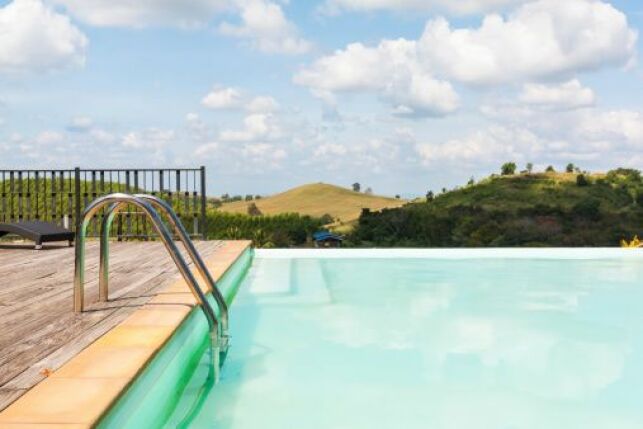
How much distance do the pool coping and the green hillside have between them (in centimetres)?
1805

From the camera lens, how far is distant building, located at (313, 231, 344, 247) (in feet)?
61.1

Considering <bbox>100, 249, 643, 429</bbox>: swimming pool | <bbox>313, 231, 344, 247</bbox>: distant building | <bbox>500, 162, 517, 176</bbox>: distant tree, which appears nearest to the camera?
<bbox>100, 249, 643, 429</bbox>: swimming pool

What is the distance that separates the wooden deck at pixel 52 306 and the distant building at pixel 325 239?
467 inches

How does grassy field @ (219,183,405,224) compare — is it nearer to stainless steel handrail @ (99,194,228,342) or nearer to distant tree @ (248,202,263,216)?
distant tree @ (248,202,263,216)

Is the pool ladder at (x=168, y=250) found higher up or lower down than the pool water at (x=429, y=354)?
higher up

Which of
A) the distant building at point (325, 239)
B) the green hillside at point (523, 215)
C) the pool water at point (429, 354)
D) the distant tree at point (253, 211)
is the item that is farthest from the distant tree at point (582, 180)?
the pool water at point (429, 354)

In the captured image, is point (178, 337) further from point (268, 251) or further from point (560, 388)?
point (268, 251)

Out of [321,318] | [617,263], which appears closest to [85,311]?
[321,318]

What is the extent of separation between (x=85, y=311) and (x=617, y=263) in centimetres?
722

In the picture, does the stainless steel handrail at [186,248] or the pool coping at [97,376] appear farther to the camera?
the stainless steel handrail at [186,248]

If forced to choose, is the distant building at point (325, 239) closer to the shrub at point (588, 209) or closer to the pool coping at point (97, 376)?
the shrub at point (588, 209)

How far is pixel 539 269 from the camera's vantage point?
27.1 ft

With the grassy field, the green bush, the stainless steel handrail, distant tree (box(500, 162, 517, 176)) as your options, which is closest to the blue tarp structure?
the green bush

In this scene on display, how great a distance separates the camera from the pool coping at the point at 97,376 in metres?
1.78
